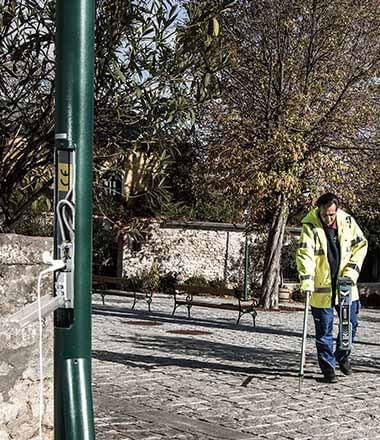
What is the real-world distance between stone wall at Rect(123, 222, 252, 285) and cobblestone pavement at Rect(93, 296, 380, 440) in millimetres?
18784

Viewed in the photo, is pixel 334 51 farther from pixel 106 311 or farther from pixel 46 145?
pixel 46 145

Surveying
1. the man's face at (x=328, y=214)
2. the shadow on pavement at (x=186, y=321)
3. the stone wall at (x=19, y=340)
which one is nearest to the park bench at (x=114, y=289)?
the shadow on pavement at (x=186, y=321)

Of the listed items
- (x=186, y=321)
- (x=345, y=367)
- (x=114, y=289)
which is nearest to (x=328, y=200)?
(x=345, y=367)

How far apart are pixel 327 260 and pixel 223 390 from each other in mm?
1890

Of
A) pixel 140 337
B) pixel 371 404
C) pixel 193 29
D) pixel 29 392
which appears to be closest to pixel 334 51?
pixel 140 337

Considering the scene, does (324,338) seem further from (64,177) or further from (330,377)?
(64,177)

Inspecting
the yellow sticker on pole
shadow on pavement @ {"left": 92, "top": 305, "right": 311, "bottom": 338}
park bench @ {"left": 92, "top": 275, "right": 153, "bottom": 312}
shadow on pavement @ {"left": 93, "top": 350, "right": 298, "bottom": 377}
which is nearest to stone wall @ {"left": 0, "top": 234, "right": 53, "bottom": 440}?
the yellow sticker on pole

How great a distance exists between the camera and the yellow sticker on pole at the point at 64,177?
2766 millimetres

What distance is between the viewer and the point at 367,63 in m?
22.7

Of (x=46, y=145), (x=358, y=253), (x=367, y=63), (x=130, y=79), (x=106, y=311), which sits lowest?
(x=106, y=311)

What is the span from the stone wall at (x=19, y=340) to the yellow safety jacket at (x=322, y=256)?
491cm

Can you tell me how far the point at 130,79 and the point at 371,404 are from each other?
434 cm

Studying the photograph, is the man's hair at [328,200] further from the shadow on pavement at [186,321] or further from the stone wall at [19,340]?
the shadow on pavement at [186,321]

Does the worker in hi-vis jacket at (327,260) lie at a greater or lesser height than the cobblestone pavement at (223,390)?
greater
